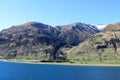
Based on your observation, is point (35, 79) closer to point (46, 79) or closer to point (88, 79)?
point (46, 79)

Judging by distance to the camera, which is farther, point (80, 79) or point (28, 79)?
point (80, 79)

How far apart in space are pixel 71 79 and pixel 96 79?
16312mm

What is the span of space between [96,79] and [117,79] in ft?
41.1

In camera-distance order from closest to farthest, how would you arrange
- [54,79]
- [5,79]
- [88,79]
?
[5,79], [54,79], [88,79]

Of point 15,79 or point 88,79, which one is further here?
point 88,79

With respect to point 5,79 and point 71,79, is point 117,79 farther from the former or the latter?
point 5,79

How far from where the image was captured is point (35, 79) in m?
139

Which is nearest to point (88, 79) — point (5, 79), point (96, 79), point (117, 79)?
point (96, 79)

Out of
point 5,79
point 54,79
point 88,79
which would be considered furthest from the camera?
point 88,79

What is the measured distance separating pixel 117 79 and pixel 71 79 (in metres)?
25.6

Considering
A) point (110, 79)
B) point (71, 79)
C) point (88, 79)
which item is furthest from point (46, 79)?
point (110, 79)

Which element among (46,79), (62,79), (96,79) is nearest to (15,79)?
(46,79)

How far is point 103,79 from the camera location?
14925cm

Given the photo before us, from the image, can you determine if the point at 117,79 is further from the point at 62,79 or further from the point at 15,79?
the point at 15,79
